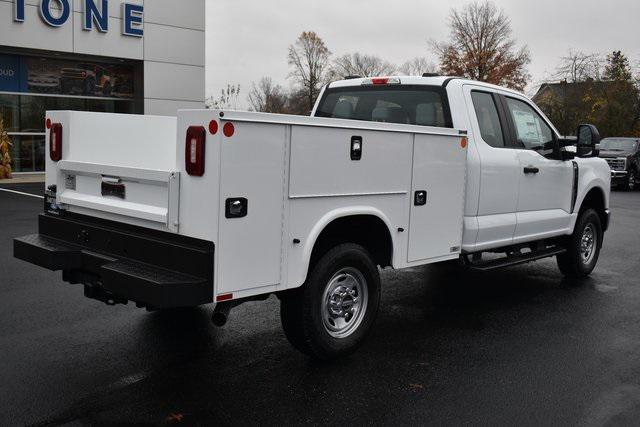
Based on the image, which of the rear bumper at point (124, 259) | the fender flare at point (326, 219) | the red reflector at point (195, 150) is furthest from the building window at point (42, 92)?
the red reflector at point (195, 150)

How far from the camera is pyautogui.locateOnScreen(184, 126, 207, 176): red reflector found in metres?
3.88

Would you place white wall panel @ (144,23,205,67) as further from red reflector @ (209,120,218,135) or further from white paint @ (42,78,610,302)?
red reflector @ (209,120,218,135)

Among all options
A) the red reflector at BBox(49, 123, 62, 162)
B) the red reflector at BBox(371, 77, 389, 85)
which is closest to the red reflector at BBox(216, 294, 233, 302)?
the red reflector at BBox(49, 123, 62, 162)

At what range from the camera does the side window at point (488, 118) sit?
20.6 ft

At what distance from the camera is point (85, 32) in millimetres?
21812

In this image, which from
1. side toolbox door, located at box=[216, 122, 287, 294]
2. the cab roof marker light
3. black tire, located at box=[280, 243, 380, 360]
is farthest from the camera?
the cab roof marker light

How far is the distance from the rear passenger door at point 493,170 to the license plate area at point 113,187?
3146 mm

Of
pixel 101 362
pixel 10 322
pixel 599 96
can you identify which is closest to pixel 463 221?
pixel 101 362

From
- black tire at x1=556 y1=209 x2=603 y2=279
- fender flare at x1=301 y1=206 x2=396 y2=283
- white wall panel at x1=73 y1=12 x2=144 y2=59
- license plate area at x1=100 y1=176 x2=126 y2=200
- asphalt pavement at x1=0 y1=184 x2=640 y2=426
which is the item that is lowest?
asphalt pavement at x1=0 y1=184 x2=640 y2=426

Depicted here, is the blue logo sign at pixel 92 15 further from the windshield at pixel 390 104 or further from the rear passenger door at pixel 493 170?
the rear passenger door at pixel 493 170

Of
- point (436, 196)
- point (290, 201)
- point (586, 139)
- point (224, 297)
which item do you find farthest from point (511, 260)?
point (224, 297)

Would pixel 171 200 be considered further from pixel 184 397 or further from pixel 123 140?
pixel 184 397

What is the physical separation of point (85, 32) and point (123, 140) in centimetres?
1902

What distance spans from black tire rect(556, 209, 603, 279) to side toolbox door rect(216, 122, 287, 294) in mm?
4920
